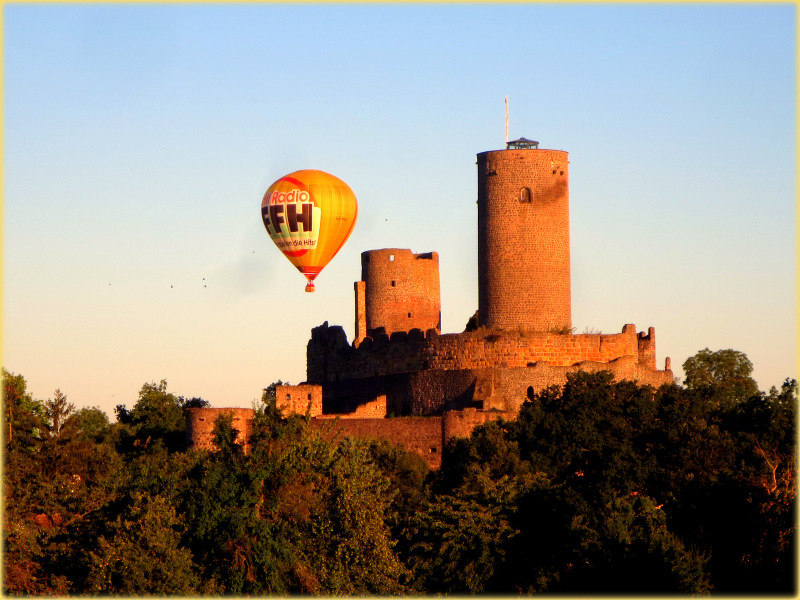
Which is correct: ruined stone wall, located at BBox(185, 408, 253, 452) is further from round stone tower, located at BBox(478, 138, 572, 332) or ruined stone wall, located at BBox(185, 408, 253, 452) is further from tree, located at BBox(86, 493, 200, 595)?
tree, located at BBox(86, 493, 200, 595)

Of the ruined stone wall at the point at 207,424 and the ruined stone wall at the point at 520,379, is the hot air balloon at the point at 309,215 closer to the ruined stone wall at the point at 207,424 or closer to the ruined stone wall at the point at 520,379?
the ruined stone wall at the point at 207,424

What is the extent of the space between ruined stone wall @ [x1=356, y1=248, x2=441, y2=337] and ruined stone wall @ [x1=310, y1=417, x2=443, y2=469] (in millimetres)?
10310

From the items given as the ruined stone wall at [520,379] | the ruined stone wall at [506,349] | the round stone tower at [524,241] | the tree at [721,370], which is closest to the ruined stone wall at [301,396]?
the ruined stone wall at [506,349]

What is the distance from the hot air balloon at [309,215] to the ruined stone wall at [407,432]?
5.55 meters

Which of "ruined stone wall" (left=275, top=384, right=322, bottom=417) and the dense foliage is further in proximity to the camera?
"ruined stone wall" (left=275, top=384, right=322, bottom=417)

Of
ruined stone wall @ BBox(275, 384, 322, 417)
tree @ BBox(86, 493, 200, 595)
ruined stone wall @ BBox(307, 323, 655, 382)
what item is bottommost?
tree @ BBox(86, 493, 200, 595)

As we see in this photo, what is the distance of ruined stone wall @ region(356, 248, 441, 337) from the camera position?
67188 millimetres

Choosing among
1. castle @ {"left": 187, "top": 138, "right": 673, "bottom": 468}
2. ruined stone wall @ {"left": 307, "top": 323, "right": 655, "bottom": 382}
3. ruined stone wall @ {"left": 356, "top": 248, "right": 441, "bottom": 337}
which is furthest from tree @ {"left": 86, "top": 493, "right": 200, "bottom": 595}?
ruined stone wall @ {"left": 356, "top": 248, "right": 441, "bottom": 337}

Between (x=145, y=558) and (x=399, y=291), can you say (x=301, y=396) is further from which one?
(x=145, y=558)

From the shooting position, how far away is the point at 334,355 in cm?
6688

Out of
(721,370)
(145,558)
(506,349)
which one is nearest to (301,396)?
(506,349)

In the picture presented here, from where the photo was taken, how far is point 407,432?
5650 cm

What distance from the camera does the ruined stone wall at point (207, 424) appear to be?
56.5 m

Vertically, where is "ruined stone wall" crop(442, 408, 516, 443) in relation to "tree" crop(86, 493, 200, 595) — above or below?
above
